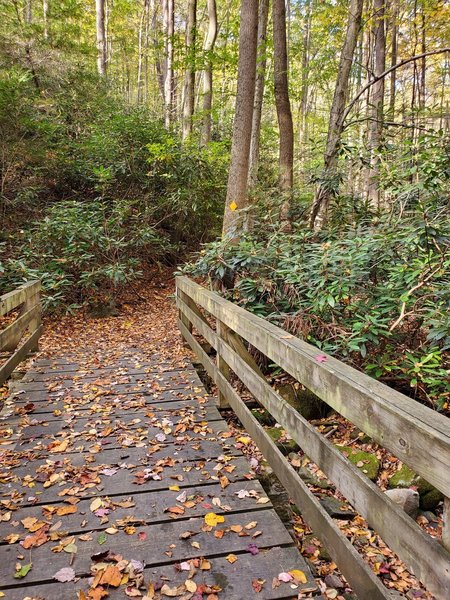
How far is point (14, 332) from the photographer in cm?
499

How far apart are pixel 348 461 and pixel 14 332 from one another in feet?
14.1

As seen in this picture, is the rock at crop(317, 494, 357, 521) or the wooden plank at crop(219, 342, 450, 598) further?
the rock at crop(317, 494, 357, 521)

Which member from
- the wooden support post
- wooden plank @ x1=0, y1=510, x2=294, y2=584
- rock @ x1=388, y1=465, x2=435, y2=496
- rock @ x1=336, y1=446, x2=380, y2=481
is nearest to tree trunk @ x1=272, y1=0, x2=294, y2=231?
rock @ x1=336, y1=446, x2=380, y2=481

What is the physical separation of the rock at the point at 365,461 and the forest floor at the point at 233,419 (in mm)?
63

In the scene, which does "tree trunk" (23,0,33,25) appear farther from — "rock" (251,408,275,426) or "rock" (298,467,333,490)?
"rock" (298,467,333,490)

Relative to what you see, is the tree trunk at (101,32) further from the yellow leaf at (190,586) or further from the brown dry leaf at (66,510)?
the yellow leaf at (190,586)

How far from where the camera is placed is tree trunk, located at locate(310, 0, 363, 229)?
7172mm

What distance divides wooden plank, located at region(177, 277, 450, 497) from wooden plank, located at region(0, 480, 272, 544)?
0.95 meters

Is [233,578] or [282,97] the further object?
[282,97]

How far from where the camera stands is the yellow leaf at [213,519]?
2551mm

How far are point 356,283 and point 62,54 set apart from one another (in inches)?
571

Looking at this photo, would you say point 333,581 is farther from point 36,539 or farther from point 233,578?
point 36,539

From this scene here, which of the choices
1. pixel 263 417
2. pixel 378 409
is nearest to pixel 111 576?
pixel 378 409

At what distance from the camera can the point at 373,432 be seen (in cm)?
169
